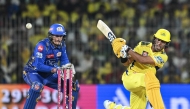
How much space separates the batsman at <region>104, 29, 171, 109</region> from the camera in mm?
9805

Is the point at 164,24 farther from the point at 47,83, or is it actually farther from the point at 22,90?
the point at 47,83

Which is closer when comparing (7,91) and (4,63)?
(7,91)

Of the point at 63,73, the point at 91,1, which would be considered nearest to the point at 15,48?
the point at 91,1

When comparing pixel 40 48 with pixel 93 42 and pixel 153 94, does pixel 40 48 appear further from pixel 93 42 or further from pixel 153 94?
pixel 93 42

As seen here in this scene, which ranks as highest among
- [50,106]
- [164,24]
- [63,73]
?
[164,24]

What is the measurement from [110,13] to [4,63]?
3.01 m

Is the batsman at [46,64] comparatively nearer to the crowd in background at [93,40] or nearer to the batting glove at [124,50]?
the batting glove at [124,50]

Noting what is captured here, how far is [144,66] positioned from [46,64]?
5.51 ft

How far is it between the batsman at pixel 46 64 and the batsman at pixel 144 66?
2.98 ft

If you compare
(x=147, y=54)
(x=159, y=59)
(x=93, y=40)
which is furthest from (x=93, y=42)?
(x=159, y=59)

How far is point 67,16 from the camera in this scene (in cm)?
1520

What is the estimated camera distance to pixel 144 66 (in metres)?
10.3

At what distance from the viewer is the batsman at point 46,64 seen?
Answer: 9.87m

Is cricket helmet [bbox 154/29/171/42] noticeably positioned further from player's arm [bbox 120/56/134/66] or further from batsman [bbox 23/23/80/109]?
batsman [bbox 23/23/80/109]
